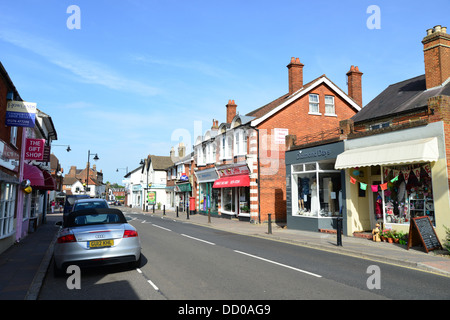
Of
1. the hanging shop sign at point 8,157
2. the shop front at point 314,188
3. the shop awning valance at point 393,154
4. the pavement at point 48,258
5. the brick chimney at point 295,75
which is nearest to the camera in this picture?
the pavement at point 48,258

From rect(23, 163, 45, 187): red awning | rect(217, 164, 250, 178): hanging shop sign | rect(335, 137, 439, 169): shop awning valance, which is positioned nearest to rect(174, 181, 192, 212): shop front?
rect(217, 164, 250, 178): hanging shop sign

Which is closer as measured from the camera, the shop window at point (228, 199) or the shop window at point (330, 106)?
the shop window at point (330, 106)

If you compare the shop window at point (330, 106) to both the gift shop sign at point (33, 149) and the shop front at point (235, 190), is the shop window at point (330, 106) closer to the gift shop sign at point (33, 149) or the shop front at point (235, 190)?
the shop front at point (235, 190)

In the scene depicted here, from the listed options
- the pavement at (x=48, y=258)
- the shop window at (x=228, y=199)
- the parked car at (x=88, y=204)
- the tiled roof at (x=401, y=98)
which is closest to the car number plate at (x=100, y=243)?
the pavement at (x=48, y=258)

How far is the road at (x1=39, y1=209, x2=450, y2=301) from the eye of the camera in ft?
19.8

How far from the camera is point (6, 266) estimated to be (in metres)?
8.64

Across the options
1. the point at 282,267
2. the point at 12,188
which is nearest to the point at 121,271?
the point at 282,267

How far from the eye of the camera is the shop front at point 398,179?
11.5 meters

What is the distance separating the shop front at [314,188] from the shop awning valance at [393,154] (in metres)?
1.44

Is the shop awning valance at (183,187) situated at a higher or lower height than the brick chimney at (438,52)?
lower

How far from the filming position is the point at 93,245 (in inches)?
282

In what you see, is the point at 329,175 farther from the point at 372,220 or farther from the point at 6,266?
the point at 6,266

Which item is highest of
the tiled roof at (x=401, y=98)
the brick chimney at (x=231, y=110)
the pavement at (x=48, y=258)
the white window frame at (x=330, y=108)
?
the brick chimney at (x=231, y=110)

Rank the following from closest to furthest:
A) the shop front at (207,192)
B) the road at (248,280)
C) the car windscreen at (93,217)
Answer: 1. the road at (248,280)
2. the car windscreen at (93,217)
3. the shop front at (207,192)
